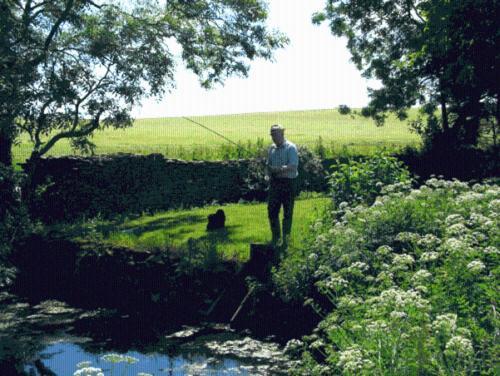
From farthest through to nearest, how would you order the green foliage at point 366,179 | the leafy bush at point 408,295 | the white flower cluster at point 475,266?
the green foliage at point 366,179 → the white flower cluster at point 475,266 → the leafy bush at point 408,295

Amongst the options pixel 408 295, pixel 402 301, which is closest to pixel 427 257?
pixel 408 295

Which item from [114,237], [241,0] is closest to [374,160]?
[114,237]

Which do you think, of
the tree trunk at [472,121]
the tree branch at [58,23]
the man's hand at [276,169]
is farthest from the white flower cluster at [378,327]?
the tree trunk at [472,121]

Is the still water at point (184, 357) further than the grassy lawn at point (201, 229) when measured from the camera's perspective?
No

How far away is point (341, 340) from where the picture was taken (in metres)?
8.31

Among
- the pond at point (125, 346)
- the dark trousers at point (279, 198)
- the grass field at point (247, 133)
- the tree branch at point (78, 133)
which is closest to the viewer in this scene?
the pond at point (125, 346)

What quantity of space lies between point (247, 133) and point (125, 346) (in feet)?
168

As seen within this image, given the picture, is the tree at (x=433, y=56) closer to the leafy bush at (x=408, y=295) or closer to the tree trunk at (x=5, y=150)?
the leafy bush at (x=408, y=295)

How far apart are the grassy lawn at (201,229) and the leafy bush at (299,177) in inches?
52.1

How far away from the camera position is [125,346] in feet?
42.8

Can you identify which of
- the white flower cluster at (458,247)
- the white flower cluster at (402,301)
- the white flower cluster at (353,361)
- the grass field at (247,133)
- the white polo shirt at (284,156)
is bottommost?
the grass field at (247,133)

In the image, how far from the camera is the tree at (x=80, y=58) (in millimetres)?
21250

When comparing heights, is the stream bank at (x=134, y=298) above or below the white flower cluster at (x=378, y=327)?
below

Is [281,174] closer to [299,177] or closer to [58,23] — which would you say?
[58,23]
